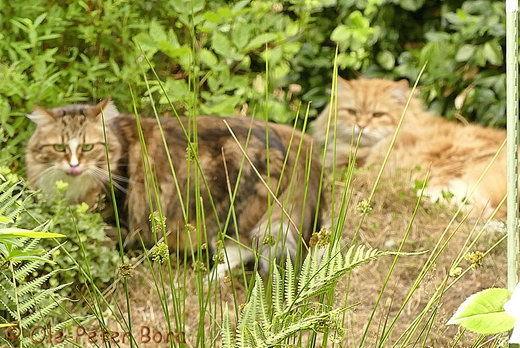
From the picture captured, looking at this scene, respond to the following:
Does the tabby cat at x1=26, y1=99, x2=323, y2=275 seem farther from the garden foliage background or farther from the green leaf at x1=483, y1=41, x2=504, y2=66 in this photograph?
the green leaf at x1=483, y1=41, x2=504, y2=66

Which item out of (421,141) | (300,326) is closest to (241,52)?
(421,141)

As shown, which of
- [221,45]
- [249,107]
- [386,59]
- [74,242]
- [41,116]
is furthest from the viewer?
[386,59]

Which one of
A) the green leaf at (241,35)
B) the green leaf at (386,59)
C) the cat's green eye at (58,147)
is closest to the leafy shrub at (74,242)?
the cat's green eye at (58,147)

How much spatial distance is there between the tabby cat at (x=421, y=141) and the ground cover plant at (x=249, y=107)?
0.50ft

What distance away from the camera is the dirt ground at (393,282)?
97.5 inches

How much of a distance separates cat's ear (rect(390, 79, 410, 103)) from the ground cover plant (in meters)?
0.13

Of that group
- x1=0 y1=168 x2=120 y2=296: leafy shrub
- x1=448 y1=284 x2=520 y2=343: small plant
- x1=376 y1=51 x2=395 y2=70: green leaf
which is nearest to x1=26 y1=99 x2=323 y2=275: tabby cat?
x1=0 y1=168 x2=120 y2=296: leafy shrub

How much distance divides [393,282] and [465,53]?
1846mm

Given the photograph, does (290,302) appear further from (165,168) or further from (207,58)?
(207,58)

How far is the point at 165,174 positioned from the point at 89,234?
52cm

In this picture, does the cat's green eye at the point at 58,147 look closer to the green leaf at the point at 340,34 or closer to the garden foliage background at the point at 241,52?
the garden foliage background at the point at 241,52

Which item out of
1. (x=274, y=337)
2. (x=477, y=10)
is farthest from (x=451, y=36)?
(x=274, y=337)

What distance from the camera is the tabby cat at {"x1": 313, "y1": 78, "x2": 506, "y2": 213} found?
3.96m

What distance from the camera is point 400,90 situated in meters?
4.64
